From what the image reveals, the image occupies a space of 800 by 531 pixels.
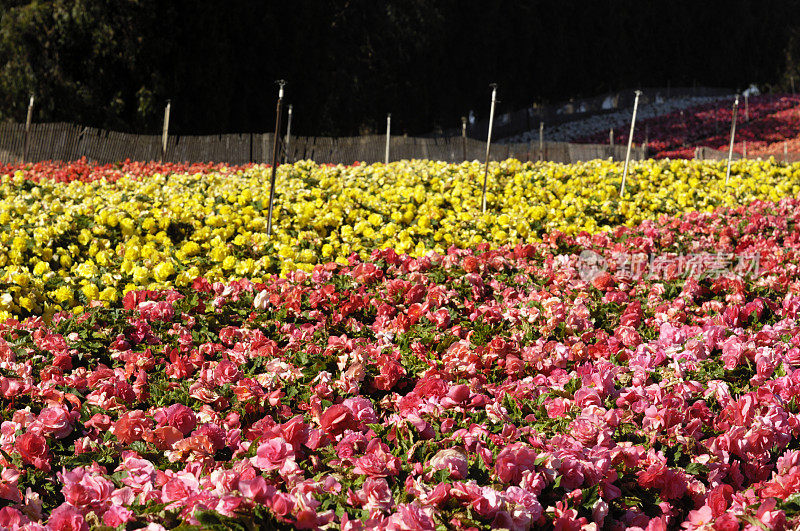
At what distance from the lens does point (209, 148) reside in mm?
13898

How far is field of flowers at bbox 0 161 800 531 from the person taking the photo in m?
2.47

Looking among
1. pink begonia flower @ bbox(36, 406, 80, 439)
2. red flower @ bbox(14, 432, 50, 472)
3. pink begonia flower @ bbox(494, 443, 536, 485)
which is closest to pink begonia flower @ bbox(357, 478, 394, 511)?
pink begonia flower @ bbox(494, 443, 536, 485)

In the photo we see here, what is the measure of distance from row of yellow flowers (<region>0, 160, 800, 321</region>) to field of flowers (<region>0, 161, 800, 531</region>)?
4 cm

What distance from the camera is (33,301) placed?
4.68 metres

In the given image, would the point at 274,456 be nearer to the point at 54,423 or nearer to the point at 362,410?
the point at 362,410

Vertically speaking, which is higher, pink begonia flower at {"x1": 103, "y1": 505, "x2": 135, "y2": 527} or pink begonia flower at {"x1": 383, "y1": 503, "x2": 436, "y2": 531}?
pink begonia flower at {"x1": 383, "y1": 503, "x2": 436, "y2": 531}

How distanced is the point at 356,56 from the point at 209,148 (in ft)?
42.1

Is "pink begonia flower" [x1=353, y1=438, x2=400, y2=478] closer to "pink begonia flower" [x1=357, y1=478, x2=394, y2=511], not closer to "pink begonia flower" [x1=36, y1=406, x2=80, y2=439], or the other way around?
"pink begonia flower" [x1=357, y1=478, x2=394, y2=511]

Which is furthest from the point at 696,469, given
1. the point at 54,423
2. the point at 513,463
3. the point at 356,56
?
the point at 356,56

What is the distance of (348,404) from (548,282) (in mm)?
2894

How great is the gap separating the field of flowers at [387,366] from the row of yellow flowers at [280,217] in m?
0.04

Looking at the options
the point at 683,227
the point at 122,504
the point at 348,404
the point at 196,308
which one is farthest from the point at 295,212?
the point at 122,504

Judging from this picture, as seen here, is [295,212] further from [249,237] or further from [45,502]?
[45,502]

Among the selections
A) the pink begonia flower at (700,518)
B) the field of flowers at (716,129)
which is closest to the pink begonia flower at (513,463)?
the pink begonia flower at (700,518)
